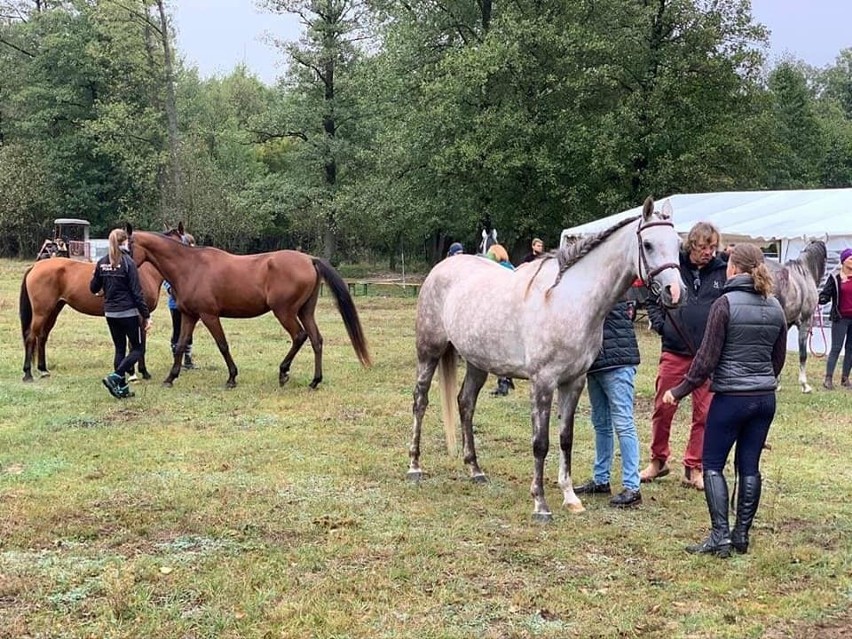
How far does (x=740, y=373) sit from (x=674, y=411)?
154 centimetres

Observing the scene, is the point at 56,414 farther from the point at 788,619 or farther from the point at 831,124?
the point at 831,124

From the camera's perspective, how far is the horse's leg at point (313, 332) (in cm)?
940

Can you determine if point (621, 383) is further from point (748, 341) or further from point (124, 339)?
point (124, 339)

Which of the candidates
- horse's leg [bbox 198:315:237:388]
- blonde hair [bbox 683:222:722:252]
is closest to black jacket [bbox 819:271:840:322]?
blonde hair [bbox 683:222:722:252]

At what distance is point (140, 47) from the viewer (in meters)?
35.1

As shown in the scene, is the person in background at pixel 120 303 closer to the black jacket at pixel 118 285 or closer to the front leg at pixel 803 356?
the black jacket at pixel 118 285

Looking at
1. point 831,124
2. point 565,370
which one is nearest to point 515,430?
point 565,370

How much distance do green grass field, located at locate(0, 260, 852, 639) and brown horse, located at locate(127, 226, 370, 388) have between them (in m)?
1.53

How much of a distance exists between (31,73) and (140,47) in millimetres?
9009

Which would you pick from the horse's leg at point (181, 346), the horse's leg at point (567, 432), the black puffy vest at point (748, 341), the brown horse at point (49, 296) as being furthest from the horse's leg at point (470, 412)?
the brown horse at point (49, 296)

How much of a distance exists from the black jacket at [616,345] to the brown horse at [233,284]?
15.5 feet

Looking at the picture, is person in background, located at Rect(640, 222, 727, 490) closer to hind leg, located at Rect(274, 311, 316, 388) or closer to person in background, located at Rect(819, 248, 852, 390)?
hind leg, located at Rect(274, 311, 316, 388)

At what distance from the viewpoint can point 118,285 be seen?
8.40 meters

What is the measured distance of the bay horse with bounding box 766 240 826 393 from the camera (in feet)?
32.1
